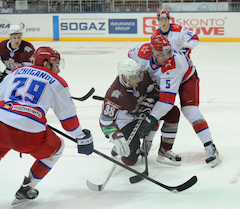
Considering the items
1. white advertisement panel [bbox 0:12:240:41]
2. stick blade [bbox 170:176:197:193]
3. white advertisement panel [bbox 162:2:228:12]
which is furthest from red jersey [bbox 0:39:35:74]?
white advertisement panel [bbox 162:2:228:12]

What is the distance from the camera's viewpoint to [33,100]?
2.57 metres

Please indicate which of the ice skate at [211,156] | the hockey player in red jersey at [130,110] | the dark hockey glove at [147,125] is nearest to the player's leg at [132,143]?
the hockey player in red jersey at [130,110]

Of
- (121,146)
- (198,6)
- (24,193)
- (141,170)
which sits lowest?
(141,170)

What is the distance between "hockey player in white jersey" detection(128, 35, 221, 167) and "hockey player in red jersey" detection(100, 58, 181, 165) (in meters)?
0.08

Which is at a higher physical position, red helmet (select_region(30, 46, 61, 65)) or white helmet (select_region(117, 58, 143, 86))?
red helmet (select_region(30, 46, 61, 65))

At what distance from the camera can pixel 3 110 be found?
2.55 metres

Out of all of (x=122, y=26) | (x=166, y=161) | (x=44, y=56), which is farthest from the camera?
(x=122, y=26)

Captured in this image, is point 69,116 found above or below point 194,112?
above

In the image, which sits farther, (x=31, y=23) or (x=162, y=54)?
(x=31, y=23)

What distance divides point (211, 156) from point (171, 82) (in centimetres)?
65

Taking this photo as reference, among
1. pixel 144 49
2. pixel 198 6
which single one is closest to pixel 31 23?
pixel 198 6

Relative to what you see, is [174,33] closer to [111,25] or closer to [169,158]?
[169,158]

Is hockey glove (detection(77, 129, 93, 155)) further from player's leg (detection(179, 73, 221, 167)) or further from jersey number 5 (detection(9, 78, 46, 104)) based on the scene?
player's leg (detection(179, 73, 221, 167))

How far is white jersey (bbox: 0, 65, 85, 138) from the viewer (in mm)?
2529
